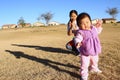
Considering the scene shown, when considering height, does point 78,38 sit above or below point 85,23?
below

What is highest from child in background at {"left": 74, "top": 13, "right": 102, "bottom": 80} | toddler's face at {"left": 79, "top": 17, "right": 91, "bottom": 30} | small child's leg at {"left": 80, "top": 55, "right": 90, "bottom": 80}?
toddler's face at {"left": 79, "top": 17, "right": 91, "bottom": 30}

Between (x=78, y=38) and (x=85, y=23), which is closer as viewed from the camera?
(x=78, y=38)

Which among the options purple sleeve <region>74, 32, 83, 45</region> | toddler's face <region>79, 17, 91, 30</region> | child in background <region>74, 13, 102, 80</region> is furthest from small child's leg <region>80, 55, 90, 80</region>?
toddler's face <region>79, 17, 91, 30</region>

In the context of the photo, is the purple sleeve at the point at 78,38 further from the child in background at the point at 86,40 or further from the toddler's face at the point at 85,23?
the toddler's face at the point at 85,23

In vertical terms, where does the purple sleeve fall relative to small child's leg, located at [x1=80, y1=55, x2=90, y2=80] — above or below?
above

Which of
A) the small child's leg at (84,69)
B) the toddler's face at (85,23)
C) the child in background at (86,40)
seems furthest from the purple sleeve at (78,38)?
the small child's leg at (84,69)

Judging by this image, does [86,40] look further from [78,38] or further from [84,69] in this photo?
[84,69]

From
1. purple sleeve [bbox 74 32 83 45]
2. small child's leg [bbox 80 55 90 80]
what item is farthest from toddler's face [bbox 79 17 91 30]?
small child's leg [bbox 80 55 90 80]

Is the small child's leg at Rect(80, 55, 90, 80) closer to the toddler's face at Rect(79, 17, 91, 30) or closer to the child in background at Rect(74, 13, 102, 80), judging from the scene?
the child in background at Rect(74, 13, 102, 80)

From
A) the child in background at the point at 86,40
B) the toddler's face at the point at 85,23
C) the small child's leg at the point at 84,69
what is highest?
the toddler's face at the point at 85,23

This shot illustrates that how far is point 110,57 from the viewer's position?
8.18 metres

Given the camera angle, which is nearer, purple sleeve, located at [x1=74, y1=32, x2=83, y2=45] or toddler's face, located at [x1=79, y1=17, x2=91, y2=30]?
purple sleeve, located at [x1=74, y1=32, x2=83, y2=45]

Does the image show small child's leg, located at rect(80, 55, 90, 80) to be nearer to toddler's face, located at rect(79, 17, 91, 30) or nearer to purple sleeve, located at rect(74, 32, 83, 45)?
purple sleeve, located at rect(74, 32, 83, 45)

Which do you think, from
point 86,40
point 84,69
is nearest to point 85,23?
point 86,40
